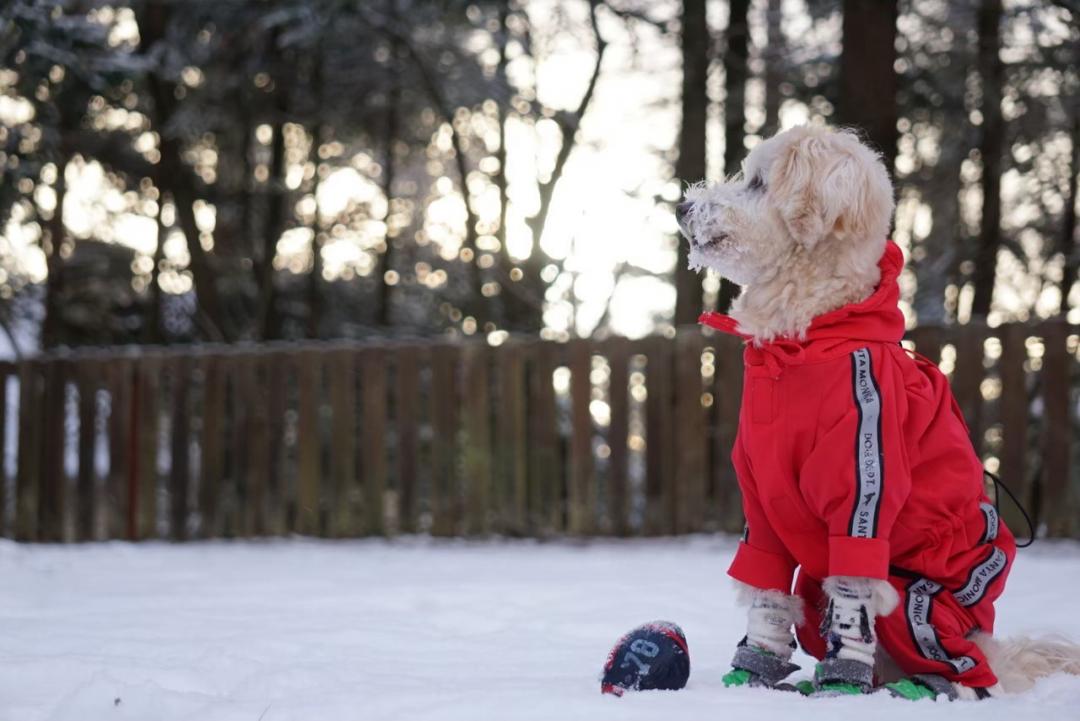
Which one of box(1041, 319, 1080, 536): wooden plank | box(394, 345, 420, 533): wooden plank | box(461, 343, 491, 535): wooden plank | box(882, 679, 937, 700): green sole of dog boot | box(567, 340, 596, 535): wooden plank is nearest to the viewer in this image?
box(882, 679, 937, 700): green sole of dog boot

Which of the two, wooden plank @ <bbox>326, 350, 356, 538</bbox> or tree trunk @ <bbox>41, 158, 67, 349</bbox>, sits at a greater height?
tree trunk @ <bbox>41, 158, 67, 349</bbox>

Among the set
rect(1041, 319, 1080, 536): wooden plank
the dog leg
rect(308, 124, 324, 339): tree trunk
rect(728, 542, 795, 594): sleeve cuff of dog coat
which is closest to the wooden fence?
rect(1041, 319, 1080, 536): wooden plank

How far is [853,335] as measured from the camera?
2594mm

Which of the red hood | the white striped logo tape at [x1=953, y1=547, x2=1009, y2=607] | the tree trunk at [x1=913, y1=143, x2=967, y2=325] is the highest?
the tree trunk at [x1=913, y1=143, x2=967, y2=325]

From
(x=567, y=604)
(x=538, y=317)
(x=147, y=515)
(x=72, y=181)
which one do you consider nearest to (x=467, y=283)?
(x=538, y=317)

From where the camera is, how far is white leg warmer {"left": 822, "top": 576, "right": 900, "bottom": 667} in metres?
2.50

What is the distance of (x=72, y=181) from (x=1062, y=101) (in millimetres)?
11766

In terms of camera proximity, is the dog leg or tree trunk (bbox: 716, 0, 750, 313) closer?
the dog leg

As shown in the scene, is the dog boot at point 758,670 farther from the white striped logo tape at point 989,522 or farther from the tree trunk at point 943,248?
the tree trunk at point 943,248

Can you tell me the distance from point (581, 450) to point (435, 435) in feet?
3.60

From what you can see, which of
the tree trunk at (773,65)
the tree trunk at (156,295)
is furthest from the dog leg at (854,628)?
the tree trunk at (156,295)

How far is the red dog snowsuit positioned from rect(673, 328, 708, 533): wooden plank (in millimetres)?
4404

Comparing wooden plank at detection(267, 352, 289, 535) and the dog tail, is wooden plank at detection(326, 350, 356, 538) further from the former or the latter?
the dog tail

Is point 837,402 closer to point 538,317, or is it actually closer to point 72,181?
point 538,317
